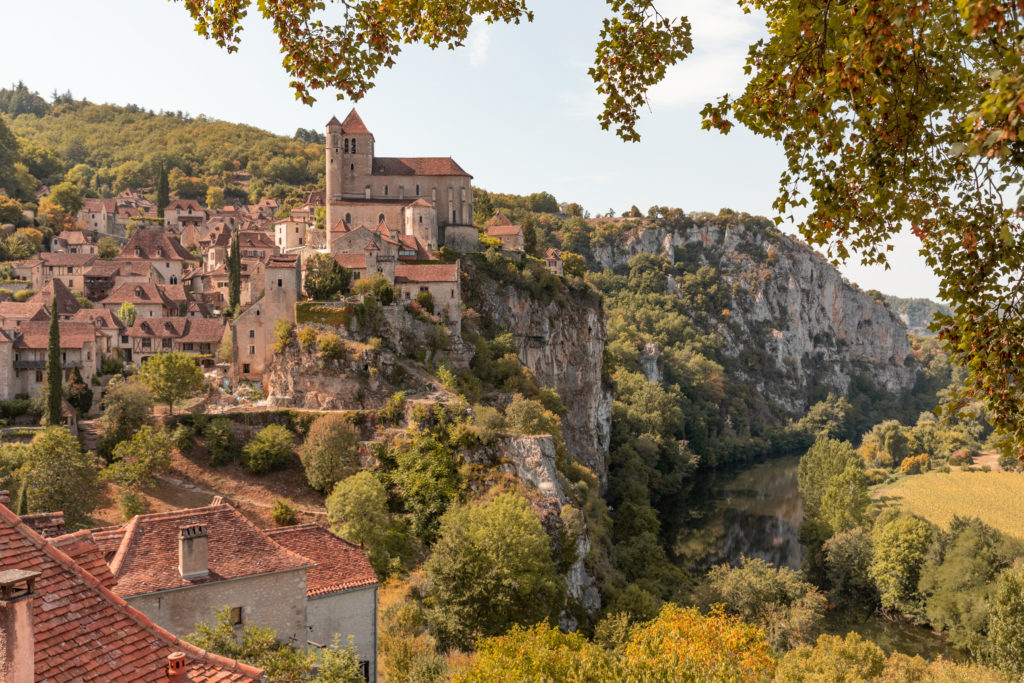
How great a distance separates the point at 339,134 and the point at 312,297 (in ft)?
79.0

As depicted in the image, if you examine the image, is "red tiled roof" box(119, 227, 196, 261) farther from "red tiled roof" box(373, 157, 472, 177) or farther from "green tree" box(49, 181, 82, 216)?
"green tree" box(49, 181, 82, 216)

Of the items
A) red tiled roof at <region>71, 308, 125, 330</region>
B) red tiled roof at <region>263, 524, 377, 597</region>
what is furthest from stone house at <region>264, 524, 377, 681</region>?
red tiled roof at <region>71, 308, 125, 330</region>

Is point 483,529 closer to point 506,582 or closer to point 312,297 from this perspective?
point 506,582

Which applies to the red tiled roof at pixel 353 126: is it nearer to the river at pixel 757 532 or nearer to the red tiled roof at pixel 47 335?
the red tiled roof at pixel 47 335

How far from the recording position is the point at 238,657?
558 inches

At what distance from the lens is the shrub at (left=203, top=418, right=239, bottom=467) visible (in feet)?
134

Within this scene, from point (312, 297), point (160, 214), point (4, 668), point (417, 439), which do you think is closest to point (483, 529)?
point (417, 439)

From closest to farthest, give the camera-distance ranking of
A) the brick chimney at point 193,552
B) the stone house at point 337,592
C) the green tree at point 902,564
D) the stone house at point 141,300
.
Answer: the brick chimney at point 193,552, the stone house at point 337,592, the green tree at point 902,564, the stone house at point 141,300

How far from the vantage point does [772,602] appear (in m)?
39.5

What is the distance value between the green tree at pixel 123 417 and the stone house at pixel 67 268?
35563 millimetres

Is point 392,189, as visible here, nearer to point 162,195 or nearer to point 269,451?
point 269,451

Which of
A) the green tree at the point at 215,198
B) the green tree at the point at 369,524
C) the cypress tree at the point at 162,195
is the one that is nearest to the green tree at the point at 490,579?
the green tree at the point at 369,524

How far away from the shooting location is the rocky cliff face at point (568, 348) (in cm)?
6284

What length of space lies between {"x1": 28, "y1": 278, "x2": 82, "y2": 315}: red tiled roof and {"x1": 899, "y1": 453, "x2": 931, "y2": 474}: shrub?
88130 mm
